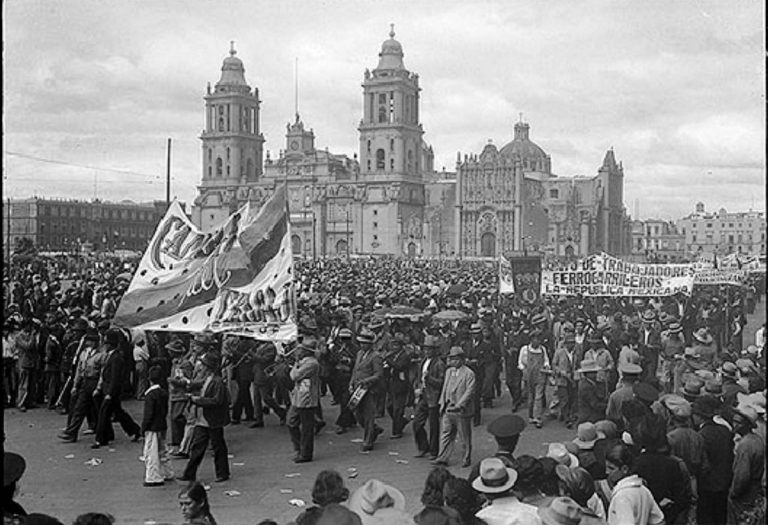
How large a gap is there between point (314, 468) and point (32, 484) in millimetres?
2896

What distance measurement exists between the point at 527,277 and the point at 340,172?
76.9m

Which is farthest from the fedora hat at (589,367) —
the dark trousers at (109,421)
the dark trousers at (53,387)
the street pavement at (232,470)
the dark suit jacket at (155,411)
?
the dark trousers at (53,387)

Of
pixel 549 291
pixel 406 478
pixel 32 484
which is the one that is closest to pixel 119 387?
pixel 32 484

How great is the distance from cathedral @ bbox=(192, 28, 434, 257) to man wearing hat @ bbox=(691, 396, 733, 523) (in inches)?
2945

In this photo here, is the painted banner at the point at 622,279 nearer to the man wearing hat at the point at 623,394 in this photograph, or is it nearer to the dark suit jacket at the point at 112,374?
the man wearing hat at the point at 623,394

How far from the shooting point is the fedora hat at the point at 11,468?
5395 millimetres

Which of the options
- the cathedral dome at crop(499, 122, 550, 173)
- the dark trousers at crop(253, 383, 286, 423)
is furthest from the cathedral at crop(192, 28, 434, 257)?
the dark trousers at crop(253, 383, 286, 423)

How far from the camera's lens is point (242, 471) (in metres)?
9.58

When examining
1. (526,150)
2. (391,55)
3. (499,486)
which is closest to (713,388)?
(499,486)

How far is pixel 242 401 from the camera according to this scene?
12.2m

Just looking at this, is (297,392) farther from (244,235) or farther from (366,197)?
(366,197)

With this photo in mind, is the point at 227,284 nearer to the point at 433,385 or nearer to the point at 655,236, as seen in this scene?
the point at 433,385

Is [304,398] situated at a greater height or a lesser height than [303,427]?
greater

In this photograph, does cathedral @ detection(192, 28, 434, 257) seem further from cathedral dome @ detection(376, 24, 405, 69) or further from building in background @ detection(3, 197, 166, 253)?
building in background @ detection(3, 197, 166, 253)
